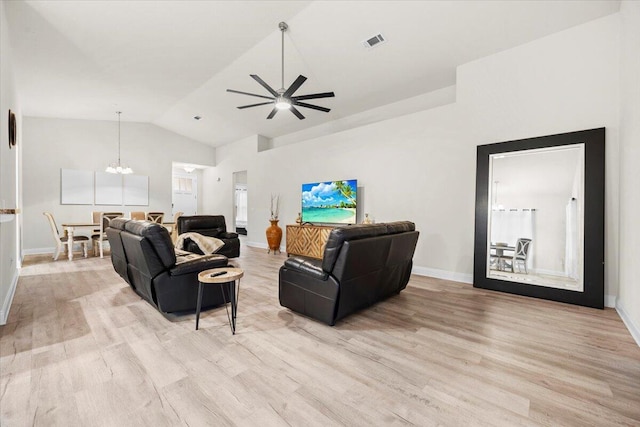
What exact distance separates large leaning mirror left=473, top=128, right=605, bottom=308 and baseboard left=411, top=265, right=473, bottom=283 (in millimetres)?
244

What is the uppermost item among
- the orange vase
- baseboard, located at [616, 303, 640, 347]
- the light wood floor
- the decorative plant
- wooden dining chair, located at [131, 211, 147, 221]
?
the decorative plant

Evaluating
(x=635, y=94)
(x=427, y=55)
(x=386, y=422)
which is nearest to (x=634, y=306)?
(x=635, y=94)

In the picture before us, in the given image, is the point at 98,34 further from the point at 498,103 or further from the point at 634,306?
the point at 634,306

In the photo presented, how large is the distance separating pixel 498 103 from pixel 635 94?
1.51 m

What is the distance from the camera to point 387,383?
1.79 metres

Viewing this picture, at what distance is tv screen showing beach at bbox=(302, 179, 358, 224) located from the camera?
Result: 19.1 ft

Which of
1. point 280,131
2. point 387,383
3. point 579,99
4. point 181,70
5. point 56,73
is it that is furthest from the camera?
point 280,131

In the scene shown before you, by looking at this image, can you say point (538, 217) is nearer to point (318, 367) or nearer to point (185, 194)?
point (318, 367)

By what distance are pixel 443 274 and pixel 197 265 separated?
3800mm

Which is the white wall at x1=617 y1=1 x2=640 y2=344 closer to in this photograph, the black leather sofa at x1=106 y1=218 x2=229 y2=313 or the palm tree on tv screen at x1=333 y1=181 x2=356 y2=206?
the palm tree on tv screen at x1=333 y1=181 x2=356 y2=206

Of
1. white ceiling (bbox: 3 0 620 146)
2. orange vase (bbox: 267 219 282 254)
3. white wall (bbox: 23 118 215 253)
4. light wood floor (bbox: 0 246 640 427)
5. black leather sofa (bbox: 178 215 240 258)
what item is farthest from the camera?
orange vase (bbox: 267 219 282 254)

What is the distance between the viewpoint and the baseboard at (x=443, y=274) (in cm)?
436

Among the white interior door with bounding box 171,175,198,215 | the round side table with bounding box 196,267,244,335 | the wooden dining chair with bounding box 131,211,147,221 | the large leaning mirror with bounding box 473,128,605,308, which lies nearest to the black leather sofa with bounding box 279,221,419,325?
the round side table with bounding box 196,267,244,335

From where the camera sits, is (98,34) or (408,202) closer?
(98,34)
